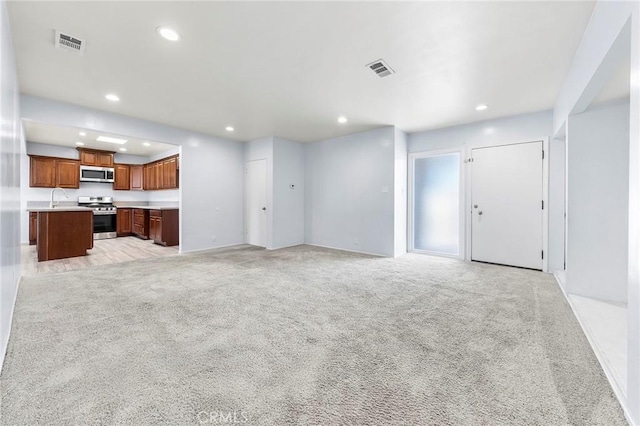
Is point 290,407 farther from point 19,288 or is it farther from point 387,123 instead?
point 387,123

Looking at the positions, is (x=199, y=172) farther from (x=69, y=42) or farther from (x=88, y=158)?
(x=88, y=158)

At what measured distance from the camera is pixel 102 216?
7598 mm

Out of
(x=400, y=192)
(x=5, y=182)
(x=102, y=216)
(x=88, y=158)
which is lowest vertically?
(x=102, y=216)

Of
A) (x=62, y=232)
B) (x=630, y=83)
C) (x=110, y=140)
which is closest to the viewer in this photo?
(x=630, y=83)

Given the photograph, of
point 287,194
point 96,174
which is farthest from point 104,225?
point 287,194

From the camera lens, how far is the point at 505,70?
299 centimetres

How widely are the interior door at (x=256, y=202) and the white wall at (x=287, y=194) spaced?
34cm

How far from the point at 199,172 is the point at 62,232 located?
8.62 feet

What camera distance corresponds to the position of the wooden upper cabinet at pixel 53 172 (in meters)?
6.72

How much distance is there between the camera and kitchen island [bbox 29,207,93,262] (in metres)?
4.77

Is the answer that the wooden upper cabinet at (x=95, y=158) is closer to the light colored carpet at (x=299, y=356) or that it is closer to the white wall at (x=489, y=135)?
the light colored carpet at (x=299, y=356)

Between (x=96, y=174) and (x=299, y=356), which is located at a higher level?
(x=96, y=174)

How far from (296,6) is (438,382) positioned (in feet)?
9.08

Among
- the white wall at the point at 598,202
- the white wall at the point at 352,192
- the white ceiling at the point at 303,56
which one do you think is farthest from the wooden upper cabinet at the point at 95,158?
the white wall at the point at 598,202
